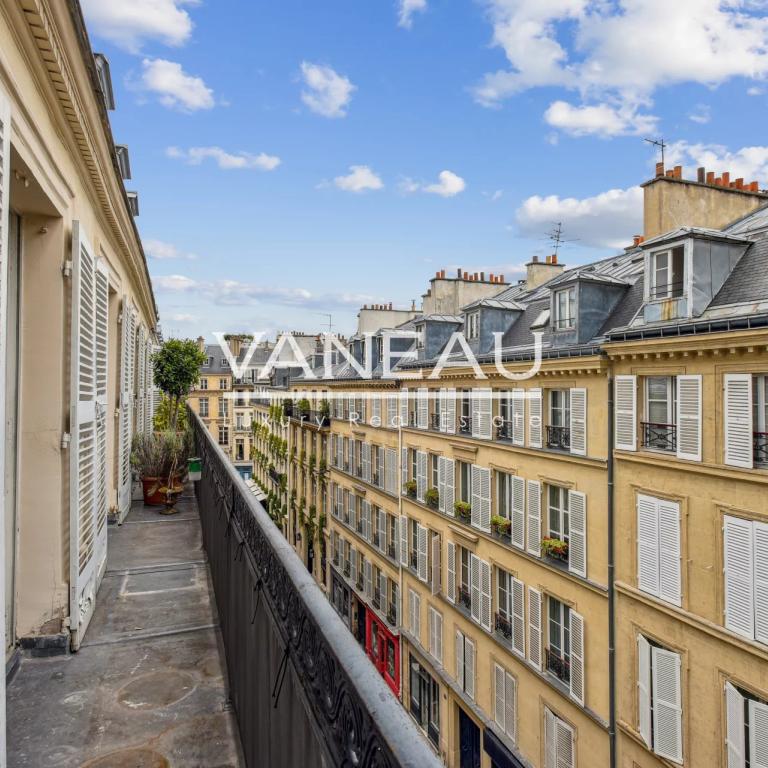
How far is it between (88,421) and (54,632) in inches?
58.3

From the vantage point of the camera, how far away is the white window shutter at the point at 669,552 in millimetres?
11180

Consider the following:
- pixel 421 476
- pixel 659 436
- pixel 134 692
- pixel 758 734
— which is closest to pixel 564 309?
pixel 659 436

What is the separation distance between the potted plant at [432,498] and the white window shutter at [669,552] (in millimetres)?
10103

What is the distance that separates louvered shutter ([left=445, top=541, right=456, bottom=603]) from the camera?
1964 centimetres

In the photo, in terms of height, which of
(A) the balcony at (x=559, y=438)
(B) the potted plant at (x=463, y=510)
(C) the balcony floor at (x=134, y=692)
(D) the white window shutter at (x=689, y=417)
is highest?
(D) the white window shutter at (x=689, y=417)

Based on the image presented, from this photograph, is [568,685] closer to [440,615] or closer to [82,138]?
[440,615]

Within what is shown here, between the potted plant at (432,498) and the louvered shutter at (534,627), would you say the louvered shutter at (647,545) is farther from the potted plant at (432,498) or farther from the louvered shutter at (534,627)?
the potted plant at (432,498)

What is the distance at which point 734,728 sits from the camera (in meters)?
10.1

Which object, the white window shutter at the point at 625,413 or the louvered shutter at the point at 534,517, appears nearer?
the white window shutter at the point at 625,413

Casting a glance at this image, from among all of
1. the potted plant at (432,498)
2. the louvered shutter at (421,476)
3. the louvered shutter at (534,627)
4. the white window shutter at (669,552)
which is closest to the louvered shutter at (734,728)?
the white window shutter at (669,552)

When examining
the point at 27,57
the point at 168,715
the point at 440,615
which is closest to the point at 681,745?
the point at 440,615

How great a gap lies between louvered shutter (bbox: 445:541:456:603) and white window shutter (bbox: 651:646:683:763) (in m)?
8.51

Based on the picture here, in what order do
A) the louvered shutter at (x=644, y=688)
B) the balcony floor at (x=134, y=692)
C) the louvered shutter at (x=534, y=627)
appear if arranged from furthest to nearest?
the louvered shutter at (x=534, y=627) → the louvered shutter at (x=644, y=688) → the balcony floor at (x=134, y=692)

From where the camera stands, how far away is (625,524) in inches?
Answer: 491
